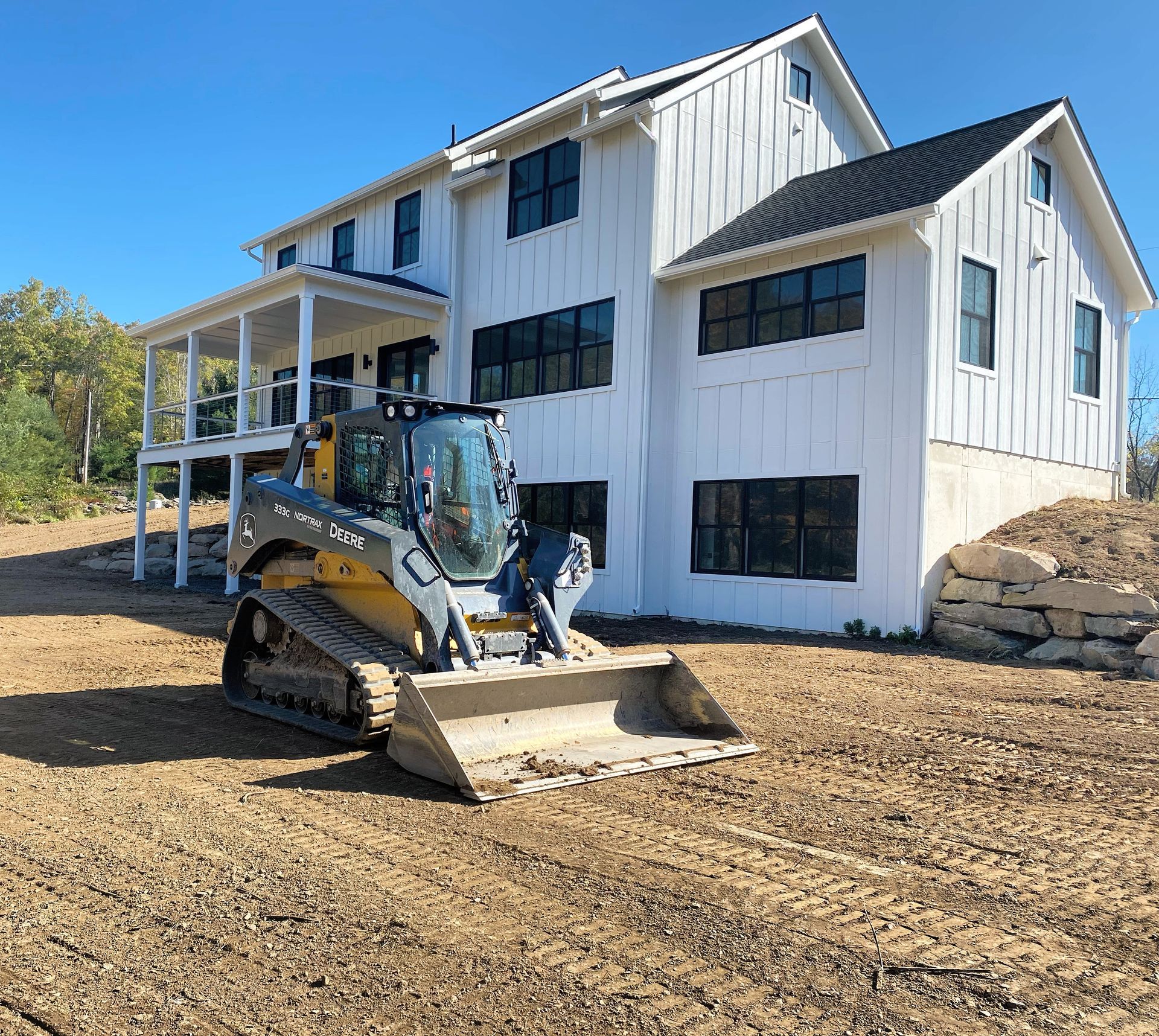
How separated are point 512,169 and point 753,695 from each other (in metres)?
12.7

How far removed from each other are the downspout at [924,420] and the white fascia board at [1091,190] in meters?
1.35

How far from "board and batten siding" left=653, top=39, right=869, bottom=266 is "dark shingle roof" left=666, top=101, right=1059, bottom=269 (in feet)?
1.22

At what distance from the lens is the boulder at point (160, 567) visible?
24.3 meters

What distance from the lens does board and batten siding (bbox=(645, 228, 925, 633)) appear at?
13.6 meters

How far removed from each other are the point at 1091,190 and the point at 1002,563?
778 centimetres

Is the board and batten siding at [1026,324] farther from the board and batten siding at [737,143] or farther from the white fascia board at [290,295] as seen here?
the white fascia board at [290,295]

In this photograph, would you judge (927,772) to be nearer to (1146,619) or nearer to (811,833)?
(811,833)

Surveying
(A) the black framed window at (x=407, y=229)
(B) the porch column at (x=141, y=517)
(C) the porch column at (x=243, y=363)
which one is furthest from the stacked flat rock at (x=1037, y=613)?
(B) the porch column at (x=141, y=517)

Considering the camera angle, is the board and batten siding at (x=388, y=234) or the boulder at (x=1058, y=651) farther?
the board and batten siding at (x=388, y=234)

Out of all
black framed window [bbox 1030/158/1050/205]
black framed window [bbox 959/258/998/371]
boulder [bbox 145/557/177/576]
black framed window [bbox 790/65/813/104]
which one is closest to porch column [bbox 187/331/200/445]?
boulder [bbox 145/557/177/576]

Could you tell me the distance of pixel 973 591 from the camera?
44.0ft

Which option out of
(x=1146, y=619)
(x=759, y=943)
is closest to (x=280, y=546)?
(x=759, y=943)

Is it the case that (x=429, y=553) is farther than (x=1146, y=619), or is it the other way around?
(x=1146, y=619)

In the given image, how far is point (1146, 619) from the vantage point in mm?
12078
